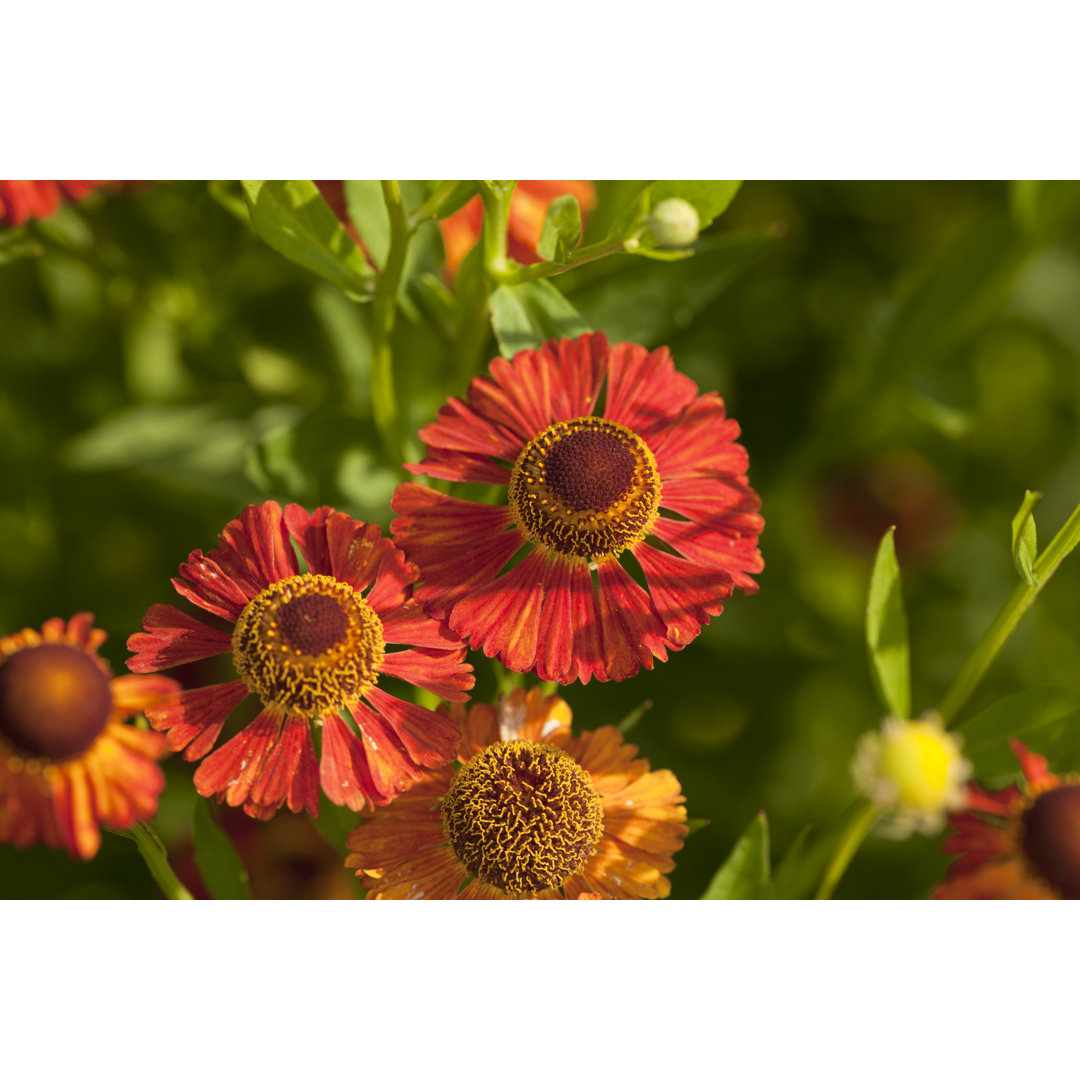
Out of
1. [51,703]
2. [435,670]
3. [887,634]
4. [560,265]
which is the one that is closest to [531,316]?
[560,265]

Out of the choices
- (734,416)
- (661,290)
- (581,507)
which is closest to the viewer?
(581,507)

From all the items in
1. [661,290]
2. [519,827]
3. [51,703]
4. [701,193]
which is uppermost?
[701,193]

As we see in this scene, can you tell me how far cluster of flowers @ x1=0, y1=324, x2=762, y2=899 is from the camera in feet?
3.28

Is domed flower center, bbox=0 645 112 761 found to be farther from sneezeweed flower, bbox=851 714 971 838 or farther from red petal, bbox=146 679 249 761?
sneezeweed flower, bbox=851 714 971 838

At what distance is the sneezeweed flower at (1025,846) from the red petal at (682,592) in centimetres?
29

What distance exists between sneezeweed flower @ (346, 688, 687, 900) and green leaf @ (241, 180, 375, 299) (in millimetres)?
446

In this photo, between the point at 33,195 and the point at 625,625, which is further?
the point at 33,195

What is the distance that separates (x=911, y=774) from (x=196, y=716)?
0.64 metres

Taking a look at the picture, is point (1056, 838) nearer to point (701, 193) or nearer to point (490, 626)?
point (490, 626)

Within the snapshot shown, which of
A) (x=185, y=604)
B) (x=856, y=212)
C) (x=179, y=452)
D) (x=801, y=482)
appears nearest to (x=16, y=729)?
(x=185, y=604)

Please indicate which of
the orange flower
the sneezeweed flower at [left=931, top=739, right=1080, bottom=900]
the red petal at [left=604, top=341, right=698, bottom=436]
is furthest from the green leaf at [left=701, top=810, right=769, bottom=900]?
the orange flower

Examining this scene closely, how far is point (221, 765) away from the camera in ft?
3.21

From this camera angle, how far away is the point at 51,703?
0.84 metres

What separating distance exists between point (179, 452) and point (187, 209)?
14.1 inches
